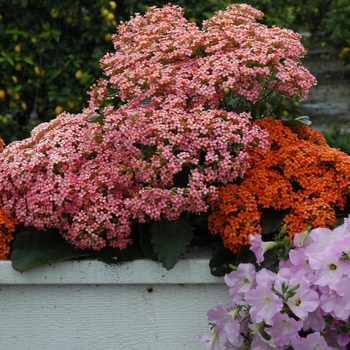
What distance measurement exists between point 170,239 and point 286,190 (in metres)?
0.39

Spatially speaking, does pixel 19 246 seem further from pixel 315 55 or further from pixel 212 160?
pixel 315 55

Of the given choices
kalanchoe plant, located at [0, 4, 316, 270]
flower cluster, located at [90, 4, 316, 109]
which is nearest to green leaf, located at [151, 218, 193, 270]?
kalanchoe plant, located at [0, 4, 316, 270]

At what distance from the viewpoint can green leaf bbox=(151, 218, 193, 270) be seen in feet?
7.21

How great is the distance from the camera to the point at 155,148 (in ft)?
7.23

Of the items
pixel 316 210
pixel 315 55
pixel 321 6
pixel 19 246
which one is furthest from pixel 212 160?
pixel 315 55

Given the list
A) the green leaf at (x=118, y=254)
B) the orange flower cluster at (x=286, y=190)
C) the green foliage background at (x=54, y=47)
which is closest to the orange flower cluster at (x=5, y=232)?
the green leaf at (x=118, y=254)

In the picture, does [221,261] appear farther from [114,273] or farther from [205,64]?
[205,64]

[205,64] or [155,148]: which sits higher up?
[205,64]

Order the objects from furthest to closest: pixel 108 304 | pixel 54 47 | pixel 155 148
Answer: pixel 54 47
pixel 108 304
pixel 155 148

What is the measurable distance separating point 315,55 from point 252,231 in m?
14.7

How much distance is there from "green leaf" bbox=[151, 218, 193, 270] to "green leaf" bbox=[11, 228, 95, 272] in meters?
0.22

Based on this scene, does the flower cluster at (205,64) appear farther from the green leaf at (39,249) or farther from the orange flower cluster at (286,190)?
the green leaf at (39,249)

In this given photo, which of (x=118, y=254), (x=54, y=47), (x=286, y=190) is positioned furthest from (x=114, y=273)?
(x=54, y=47)

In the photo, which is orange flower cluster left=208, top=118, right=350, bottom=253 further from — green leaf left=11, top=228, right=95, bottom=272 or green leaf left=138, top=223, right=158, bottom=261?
green leaf left=11, top=228, right=95, bottom=272
